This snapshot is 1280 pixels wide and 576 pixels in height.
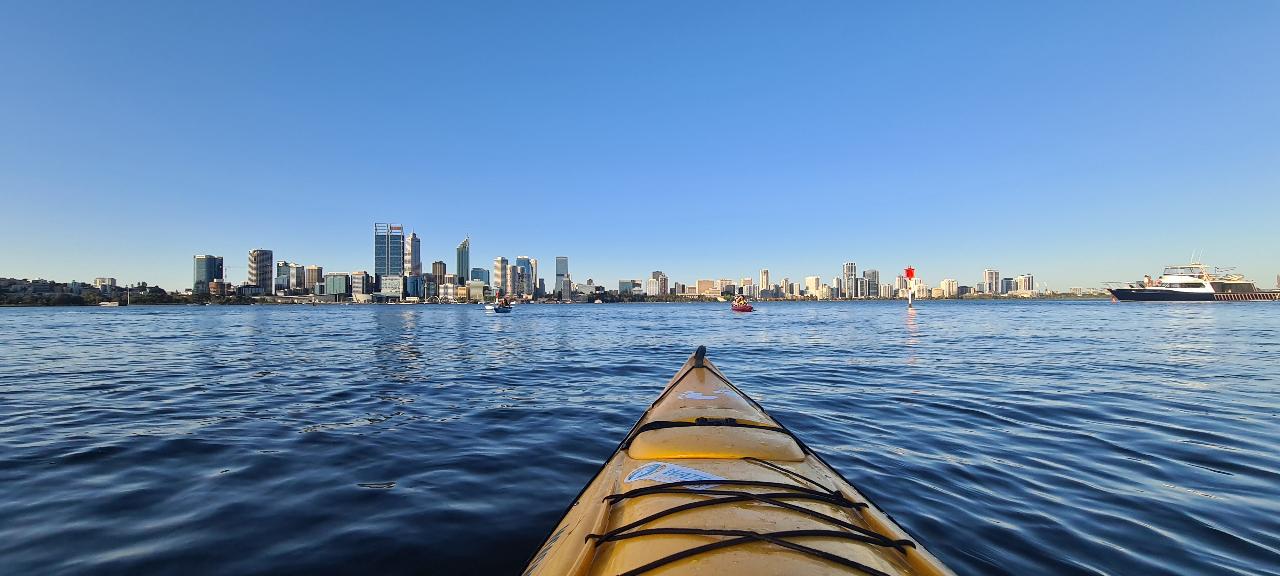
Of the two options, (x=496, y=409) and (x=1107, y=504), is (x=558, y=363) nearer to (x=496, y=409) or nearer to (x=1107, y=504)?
(x=496, y=409)

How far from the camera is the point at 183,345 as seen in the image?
23.8 metres

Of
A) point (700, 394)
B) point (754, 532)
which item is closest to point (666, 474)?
point (754, 532)

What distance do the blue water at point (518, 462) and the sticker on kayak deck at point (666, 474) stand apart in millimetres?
1336

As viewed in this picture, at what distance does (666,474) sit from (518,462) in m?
3.65

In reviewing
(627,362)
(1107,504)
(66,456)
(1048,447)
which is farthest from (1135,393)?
(66,456)

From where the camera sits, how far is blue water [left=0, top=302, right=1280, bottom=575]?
13.3ft

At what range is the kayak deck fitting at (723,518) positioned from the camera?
2.20 metres

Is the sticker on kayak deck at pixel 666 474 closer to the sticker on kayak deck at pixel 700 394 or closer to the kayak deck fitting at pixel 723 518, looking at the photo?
the kayak deck fitting at pixel 723 518

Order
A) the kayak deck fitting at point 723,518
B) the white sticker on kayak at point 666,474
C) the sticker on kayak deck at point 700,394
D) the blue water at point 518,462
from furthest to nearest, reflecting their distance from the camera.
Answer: the sticker on kayak deck at point 700,394
the blue water at point 518,462
the white sticker on kayak at point 666,474
the kayak deck fitting at point 723,518

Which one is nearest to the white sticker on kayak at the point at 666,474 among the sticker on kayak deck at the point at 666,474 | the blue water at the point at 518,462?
the sticker on kayak deck at the point at 666,474

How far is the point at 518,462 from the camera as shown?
6391mm

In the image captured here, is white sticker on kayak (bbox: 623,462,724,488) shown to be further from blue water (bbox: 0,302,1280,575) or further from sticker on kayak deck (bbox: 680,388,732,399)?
sticker on kayak deck (bbox: 680,388,732,399)

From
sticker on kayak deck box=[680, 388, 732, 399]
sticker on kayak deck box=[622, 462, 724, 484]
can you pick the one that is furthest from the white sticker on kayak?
sticker on kayak deck box=[680, 388, 732, 399]

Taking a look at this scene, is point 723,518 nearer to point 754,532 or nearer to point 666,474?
point 754,532
